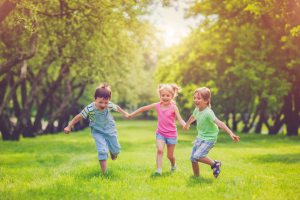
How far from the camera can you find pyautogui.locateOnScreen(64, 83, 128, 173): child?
566 cm

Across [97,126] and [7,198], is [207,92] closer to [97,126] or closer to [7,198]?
[97,126]

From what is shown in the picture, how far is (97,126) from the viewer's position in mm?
5875

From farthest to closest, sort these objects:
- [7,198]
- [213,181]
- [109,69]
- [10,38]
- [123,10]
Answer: [109,69] < [10,38] < [123,10] < [213,181] < [7,198]

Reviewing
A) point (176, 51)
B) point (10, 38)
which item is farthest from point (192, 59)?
point (10, 38)

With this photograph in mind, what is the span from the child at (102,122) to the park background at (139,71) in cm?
54

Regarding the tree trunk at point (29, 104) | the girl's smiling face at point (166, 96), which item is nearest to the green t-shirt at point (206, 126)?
Answer: the girl's smiling face at point (166, 96)

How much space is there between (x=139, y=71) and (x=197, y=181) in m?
13.0

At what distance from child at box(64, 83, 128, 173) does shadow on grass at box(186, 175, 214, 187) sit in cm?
180

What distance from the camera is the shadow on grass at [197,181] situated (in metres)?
4.99

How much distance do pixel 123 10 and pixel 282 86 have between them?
390 inches

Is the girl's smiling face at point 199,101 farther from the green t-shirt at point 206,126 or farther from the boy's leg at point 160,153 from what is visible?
the boy's leg at point 160,153

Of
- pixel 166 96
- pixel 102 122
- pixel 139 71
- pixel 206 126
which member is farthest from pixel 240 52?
pixel 102 122

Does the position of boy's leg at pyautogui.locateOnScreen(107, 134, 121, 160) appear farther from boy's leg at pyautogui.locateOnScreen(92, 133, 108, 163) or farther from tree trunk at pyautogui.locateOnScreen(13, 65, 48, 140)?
tree trunk at pyautogui.locateOnScreen(13, 65, 48, 140)

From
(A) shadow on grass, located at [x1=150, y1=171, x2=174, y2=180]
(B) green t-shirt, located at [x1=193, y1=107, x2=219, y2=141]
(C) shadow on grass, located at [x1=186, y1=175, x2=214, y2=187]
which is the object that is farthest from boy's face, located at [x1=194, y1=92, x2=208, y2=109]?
(A) shadow on grass, located at [x1=150, y1=171, x2=174, y2=180]
